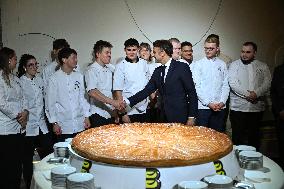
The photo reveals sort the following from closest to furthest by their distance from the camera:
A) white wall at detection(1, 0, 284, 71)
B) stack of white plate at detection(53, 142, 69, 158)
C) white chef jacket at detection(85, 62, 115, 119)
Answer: stack of white plate at detection(53, 142, 69, 158) < white chef jacket at detection(85, 62, 115, 119) < white wall at detection(1, 0, 284, 71)

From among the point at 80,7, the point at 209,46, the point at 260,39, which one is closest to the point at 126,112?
the point at 209,46

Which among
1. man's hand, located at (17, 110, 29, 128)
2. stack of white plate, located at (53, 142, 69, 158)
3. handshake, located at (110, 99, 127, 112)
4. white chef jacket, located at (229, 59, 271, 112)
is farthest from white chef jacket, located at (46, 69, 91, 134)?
white chef jacket, located at (229, 59, 271, 112)

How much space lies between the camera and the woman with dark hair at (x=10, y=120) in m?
3.92

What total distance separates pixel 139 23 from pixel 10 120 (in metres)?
2.60

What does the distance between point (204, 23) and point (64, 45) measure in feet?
7.68

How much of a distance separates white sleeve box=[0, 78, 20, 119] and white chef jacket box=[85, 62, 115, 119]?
0.94 m

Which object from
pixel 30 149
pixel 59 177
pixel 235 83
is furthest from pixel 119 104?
pixel 59 177

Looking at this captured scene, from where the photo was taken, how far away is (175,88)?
4.23 meters

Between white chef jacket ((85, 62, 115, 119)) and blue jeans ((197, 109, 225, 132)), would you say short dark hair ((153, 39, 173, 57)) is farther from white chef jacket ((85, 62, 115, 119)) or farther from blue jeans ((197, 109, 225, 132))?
blue jeans ((197, 109, 225, 132))

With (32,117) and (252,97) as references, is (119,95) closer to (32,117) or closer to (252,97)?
(32,117)

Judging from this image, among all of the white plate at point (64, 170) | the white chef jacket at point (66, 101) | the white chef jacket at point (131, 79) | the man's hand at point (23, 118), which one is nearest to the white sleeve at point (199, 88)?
the white chef jacket at point (131, 79)

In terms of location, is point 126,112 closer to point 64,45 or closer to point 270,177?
point 64,45

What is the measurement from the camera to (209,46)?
498cm

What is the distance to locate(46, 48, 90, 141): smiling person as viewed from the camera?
434 cm
